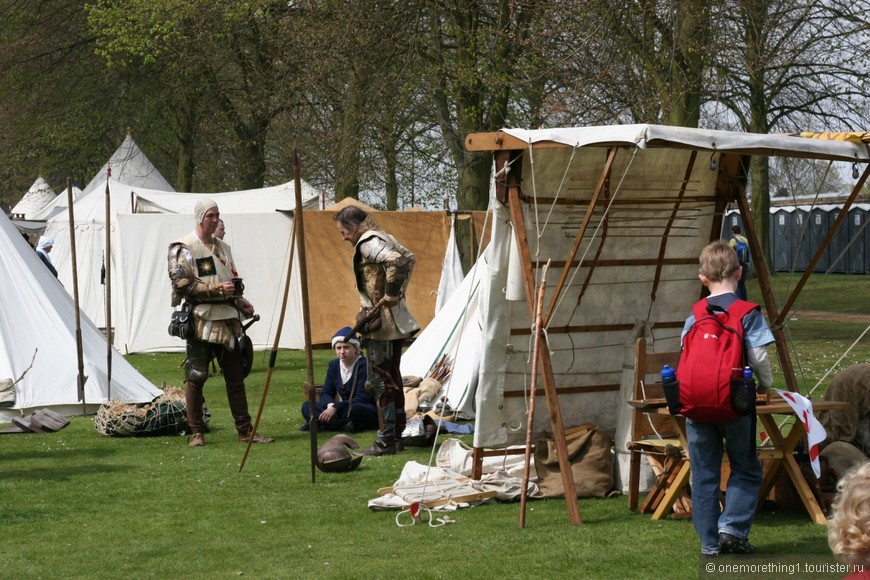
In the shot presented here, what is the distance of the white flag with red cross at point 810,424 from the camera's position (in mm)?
5348

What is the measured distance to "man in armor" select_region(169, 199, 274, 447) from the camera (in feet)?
29.2

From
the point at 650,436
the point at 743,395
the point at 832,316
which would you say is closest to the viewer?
the point at 743,395

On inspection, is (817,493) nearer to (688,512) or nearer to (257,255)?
(688,512)

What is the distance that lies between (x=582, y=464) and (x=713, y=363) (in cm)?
199

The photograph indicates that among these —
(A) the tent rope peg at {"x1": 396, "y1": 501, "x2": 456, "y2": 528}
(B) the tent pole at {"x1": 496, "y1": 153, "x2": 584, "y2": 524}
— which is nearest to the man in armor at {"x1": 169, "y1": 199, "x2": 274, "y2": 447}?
(A) the tent rope peg at {"x1": 396, "y1": 501, "x2": 456, "y2": 528}

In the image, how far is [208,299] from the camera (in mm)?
8953

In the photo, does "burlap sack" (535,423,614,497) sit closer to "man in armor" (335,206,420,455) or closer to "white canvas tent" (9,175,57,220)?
"man in armor" (335,206,420,455)

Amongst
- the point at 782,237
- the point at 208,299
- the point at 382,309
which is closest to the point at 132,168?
the point at 208,299

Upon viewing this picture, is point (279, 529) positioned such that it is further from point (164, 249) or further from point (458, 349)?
point (164, 249)

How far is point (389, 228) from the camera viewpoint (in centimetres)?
1864

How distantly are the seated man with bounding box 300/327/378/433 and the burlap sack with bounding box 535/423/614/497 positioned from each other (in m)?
2.83

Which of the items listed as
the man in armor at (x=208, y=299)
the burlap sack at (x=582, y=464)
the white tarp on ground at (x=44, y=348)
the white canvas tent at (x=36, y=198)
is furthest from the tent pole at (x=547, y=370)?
the white canvas tent at (x=36, y=198)

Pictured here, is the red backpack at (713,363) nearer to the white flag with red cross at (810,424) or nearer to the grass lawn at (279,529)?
the white flag with red cross at (810,424)

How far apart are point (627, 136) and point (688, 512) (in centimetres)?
195
